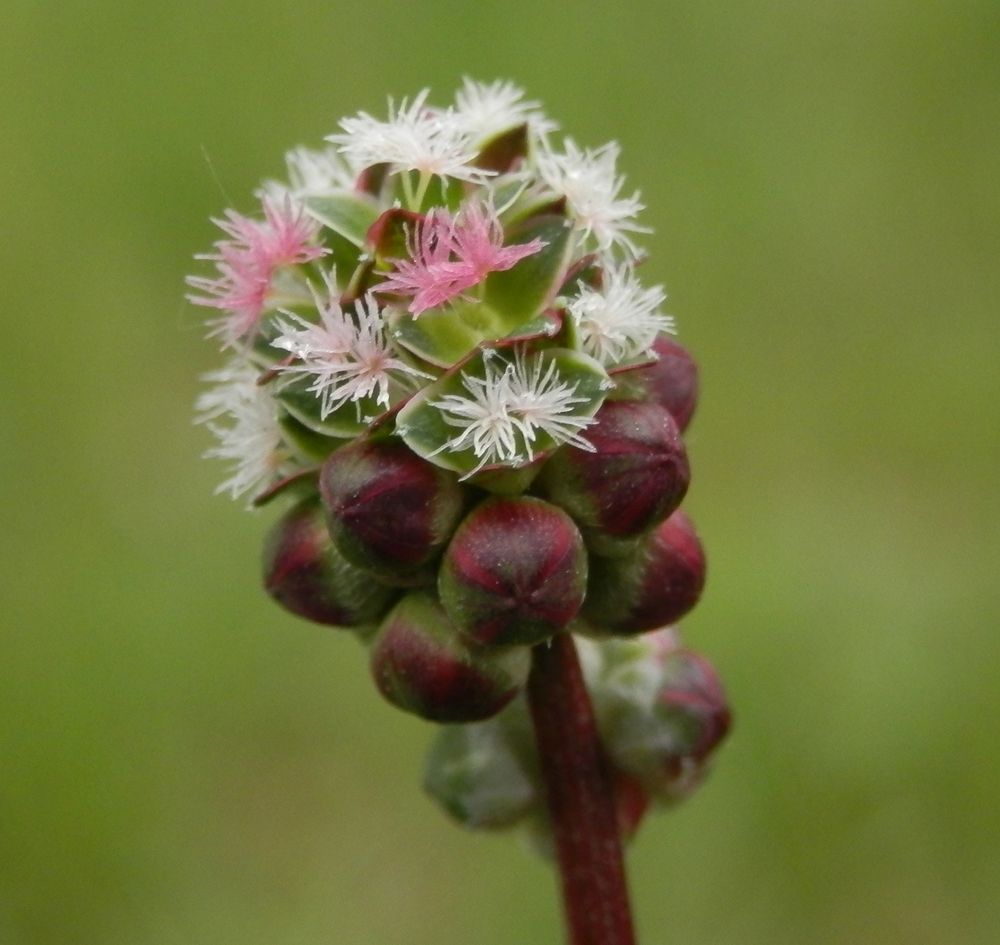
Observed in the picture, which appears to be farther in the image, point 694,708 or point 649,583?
point 694,708

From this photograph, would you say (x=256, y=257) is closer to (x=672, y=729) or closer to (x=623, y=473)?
(x=623, y=473)

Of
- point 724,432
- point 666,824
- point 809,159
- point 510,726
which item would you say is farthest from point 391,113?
point 809,159

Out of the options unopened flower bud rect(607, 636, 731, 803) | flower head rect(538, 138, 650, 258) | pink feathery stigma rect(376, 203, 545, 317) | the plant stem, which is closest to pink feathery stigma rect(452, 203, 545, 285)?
pink feathery stigma rect(376, 203, 545, 317)

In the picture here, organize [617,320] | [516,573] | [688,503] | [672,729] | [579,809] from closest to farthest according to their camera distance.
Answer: [516,573] → [617,320] → [579,809] → [672,729] → [688,503]

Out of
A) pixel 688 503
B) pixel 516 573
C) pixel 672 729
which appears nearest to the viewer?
pixel 516 573

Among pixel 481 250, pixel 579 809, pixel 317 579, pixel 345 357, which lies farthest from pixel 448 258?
pixel 579 809

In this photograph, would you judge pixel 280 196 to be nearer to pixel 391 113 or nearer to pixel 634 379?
pixel 391 113
